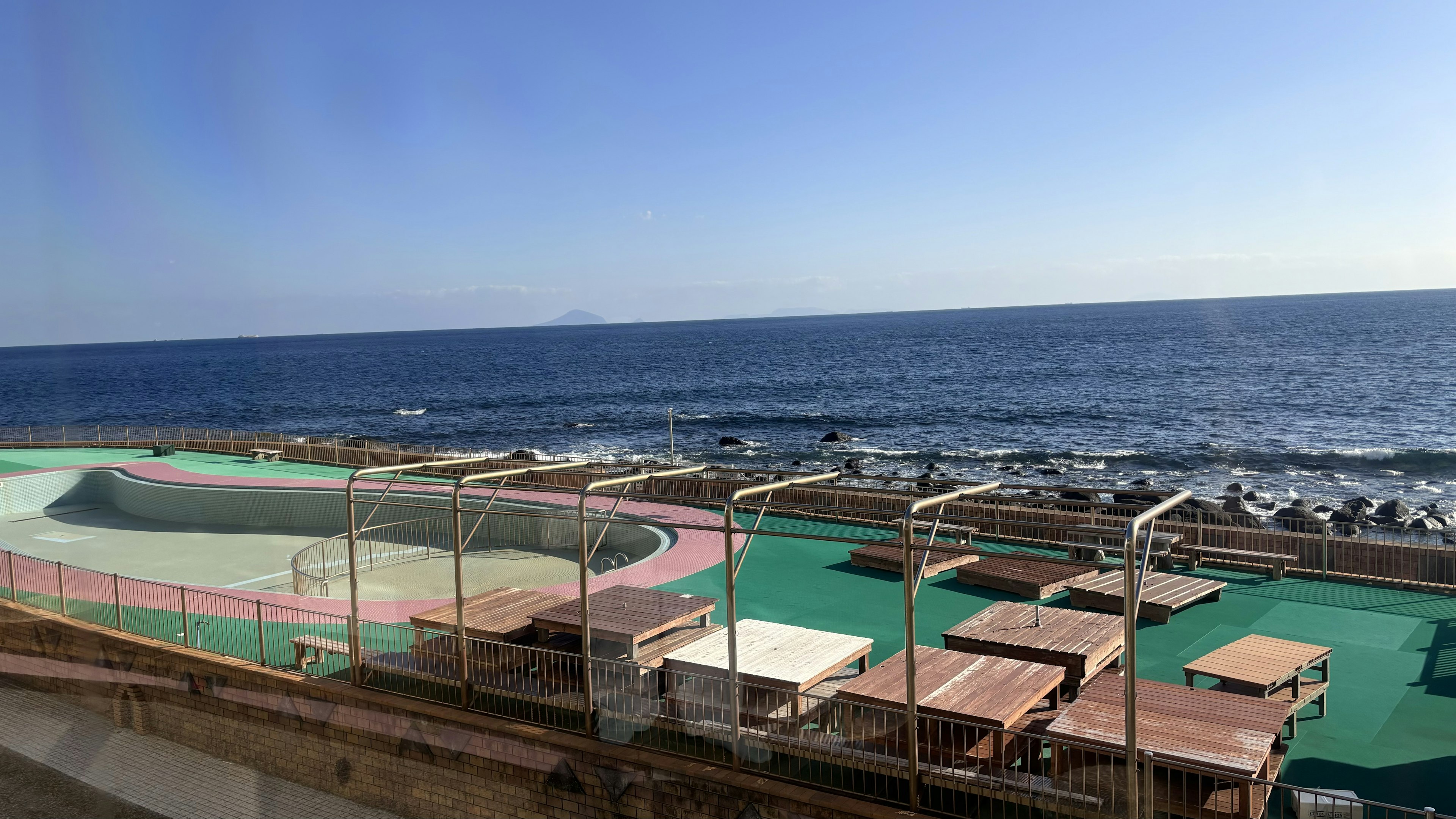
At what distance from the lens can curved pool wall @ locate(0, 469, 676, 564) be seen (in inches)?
864

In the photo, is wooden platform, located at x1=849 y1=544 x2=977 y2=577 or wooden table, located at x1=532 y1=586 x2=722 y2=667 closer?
wooden table, located at x1=532 y1=586 x2=722 y2=667

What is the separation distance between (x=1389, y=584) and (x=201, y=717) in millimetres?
17614

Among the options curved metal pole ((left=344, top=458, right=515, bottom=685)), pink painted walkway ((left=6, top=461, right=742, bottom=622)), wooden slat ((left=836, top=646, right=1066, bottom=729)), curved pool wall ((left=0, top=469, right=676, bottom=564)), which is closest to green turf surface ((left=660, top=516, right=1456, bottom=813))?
pink painted walkway ((left=6, top=461, right=742, bottom=622))

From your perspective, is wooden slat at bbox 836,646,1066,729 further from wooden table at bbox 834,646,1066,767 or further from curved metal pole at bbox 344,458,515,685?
curved metal pole at bbox 344,458,515,685

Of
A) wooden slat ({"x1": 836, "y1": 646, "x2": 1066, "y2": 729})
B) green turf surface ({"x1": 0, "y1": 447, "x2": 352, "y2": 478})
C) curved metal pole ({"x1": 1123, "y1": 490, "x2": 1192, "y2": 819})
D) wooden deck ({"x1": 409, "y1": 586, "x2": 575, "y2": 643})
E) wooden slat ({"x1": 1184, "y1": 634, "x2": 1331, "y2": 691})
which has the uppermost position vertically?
curved metal pole ({"x1": 1123, "y1": 490, "x2": 1192, "y2": 819})

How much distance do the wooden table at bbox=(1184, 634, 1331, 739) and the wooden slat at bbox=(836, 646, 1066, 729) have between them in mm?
1635

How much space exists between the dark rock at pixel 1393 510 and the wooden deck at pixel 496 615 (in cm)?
3045

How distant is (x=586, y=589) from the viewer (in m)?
9.88

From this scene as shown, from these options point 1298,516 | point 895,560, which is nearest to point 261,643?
point 895,560

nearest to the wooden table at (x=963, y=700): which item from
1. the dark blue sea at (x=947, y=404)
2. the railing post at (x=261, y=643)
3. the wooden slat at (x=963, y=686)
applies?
the wooden slat at (x=963, y=686)

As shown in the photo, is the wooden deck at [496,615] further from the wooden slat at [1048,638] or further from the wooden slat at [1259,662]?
the wooden slat at [1259,662]

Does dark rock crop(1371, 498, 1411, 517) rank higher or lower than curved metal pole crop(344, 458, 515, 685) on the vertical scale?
lower

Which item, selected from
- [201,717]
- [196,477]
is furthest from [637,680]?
[196,477]

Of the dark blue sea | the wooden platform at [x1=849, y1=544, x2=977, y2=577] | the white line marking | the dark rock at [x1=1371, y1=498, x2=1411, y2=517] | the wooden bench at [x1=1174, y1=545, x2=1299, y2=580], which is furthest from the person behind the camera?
the dark blue sea
